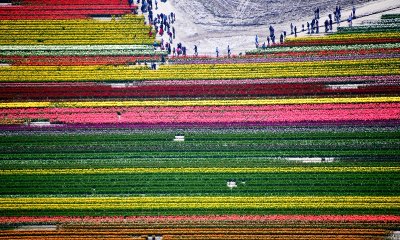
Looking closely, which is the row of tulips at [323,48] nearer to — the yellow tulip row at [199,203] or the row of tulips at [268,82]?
the row of tulips at [268,82]

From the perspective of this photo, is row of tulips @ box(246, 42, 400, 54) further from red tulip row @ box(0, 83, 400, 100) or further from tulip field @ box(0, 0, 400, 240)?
red tulip row @ box(0, 83, 400, 100)

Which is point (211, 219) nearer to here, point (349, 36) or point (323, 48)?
point (323, 48)

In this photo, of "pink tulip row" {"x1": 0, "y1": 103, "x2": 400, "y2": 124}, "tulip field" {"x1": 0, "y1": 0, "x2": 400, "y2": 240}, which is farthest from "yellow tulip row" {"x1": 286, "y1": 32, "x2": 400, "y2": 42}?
"pink tulip row" {"x1": 0, "y1": 103, "x2": 400, "y2": 124}

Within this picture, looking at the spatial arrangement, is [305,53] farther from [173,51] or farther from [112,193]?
[112,193]

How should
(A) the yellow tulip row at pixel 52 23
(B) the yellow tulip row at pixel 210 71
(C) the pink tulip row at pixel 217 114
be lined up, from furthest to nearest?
(A) the yellow tulip row at pixel 52 23 → (B) the yellow tulip row at pixel 210 71 → (C) the pink tulip row at pixel 217 114

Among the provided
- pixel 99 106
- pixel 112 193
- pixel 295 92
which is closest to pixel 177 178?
pixel 112 193

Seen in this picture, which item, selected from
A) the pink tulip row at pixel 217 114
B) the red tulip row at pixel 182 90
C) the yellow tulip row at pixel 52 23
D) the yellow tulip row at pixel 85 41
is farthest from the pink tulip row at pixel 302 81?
the yellow tulip row at pixel 52 23
